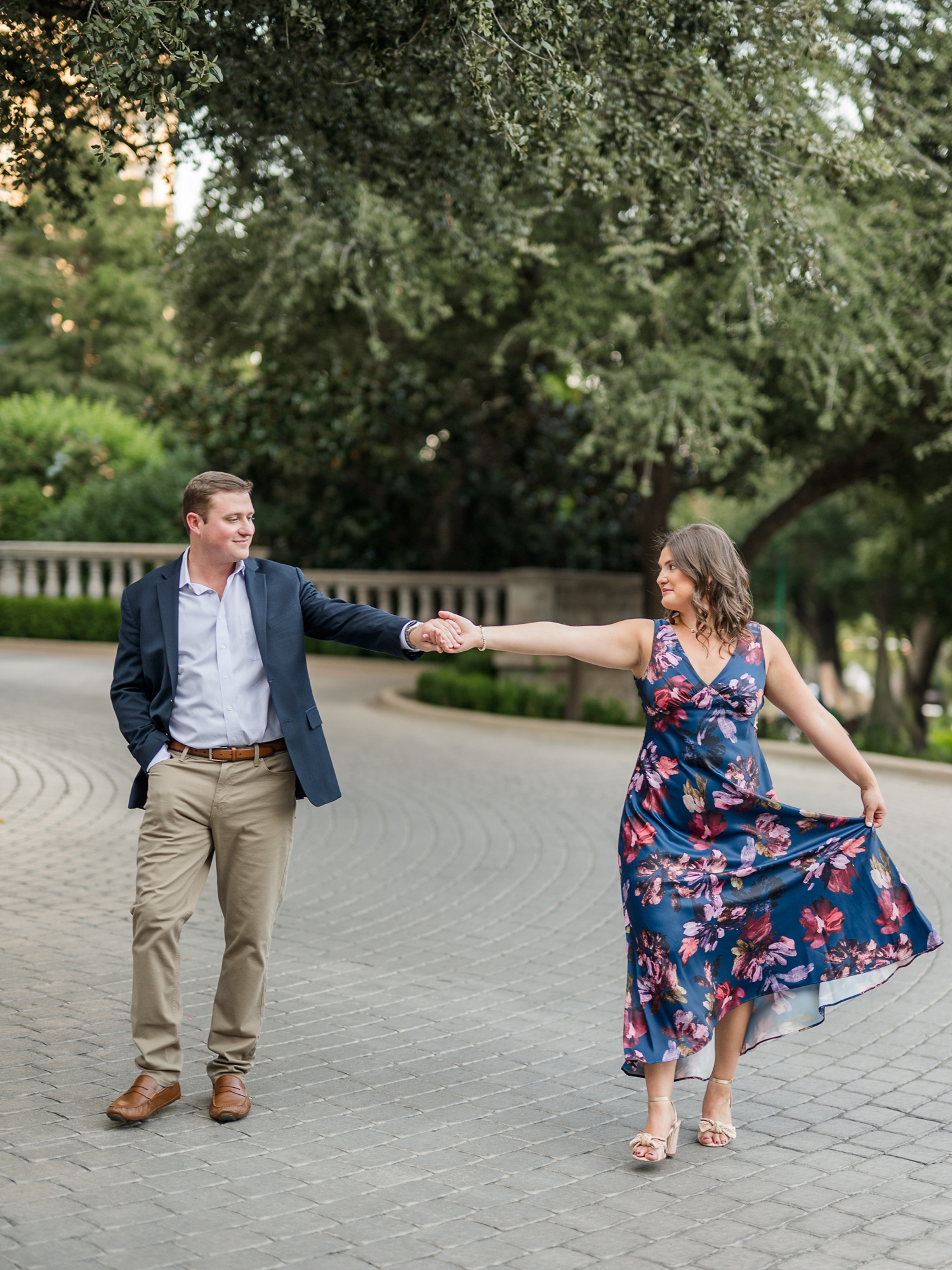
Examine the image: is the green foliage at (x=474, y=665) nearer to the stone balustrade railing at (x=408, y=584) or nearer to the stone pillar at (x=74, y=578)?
the stone balustrade railing at (x=408, y=584)

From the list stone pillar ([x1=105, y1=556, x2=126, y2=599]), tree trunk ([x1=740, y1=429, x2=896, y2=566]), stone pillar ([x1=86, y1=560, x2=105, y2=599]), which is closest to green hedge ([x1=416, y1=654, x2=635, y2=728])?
tree trunk ([x1=740, y1=429, x2=896, y2=566])

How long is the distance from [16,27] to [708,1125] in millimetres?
6356

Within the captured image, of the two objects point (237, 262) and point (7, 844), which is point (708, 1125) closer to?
point (7, 844)

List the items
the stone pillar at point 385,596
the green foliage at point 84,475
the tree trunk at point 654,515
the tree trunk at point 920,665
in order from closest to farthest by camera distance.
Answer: the tree trunk at point 654,515 < the stone pillar at point 385,596 < the green foliage at point 84,475 < the tree trunk at point 920,665

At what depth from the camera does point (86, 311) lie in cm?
4744

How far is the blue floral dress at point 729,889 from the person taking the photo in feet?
14.1

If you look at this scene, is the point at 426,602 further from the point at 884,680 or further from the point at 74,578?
the point at 884,680

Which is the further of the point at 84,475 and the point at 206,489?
the point at 84,475

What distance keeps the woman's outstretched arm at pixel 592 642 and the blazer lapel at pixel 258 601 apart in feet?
2.14

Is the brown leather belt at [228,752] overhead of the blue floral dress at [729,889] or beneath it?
overhead

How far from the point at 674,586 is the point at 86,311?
4661 centimetres

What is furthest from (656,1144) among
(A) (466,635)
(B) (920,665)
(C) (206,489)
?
(B) (920,665)

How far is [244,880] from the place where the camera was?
15.1 feet

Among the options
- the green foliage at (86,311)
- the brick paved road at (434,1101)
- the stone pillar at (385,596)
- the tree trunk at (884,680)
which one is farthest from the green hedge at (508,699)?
the green foliage at (86,311)
